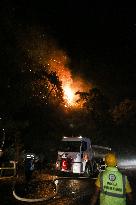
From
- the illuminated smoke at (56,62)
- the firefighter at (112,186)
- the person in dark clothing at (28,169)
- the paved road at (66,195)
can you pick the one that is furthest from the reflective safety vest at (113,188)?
the illuminated smoke at (56,62)

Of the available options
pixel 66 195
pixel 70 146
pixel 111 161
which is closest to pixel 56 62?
pixel 70 146

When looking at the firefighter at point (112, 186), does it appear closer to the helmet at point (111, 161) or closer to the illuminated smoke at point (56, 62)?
the helmet at point (111, 161)

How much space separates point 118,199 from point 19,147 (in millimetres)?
23606

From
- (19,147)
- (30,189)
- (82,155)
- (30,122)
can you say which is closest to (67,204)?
(30,189)

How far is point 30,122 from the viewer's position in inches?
1403

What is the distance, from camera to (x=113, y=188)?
21.7ft

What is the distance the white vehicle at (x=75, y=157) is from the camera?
24.5m

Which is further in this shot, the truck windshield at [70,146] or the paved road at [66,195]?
the truck windshield at [70,146]

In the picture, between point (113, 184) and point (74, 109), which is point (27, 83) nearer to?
point (74, 109)

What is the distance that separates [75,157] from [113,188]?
59.4ft

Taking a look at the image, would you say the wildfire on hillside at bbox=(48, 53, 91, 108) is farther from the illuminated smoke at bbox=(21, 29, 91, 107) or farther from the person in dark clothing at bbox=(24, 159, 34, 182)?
the person in dark clothing at bbox=(24, 159, 34, 182)

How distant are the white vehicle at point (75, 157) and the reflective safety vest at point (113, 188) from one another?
1782cm

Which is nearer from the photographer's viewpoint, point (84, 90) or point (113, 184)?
point (113, 184)

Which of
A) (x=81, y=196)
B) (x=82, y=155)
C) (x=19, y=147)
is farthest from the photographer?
(x=19, y=147)
